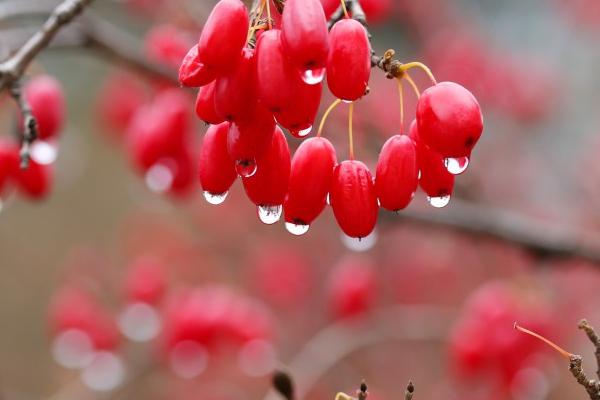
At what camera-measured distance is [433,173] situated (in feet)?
3.60

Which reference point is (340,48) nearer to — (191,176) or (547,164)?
(191,176)

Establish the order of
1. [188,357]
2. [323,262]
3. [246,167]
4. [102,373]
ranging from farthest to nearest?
[323,262] → [102,373] → [188,357] → [246,167]

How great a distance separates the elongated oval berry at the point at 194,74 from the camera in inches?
39.9

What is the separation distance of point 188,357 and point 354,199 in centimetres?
175

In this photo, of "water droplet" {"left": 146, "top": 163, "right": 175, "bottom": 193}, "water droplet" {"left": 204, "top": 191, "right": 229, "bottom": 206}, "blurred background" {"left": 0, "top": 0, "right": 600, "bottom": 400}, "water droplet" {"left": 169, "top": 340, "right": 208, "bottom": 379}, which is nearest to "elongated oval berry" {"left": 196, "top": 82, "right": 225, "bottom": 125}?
"water droplet" {"left": 204, "top": 191, "right": 229, "bottom": 206}

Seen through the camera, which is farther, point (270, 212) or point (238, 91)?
point (270, 212)

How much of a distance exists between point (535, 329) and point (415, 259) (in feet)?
6.91

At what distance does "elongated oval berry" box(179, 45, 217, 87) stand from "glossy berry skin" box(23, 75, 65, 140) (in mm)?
767

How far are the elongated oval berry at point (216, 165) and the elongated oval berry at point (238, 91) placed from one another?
8 centimetres

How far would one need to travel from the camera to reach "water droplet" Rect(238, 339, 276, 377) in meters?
2.76

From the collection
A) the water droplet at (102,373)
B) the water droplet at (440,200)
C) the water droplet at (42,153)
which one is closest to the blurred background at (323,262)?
the water droplet at (102,373)

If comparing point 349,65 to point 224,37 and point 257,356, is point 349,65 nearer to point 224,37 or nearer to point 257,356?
point 224,37

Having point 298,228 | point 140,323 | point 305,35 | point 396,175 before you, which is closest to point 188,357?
point 140,323

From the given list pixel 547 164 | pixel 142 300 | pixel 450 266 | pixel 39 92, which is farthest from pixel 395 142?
pixel 547 164
